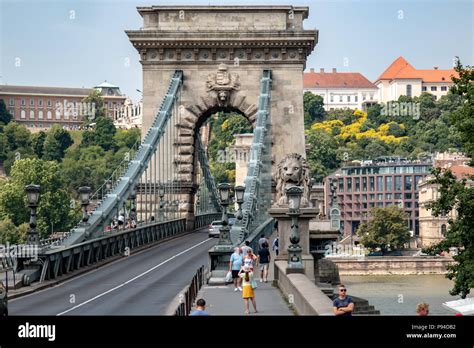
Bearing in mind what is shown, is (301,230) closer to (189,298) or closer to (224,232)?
(224,232)

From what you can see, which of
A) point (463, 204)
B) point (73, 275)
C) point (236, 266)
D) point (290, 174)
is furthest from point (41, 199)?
point (236, 266)

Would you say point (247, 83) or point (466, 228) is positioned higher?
point (247, 83)

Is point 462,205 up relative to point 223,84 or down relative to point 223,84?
down

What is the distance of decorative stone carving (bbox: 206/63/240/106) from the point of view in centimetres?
7050

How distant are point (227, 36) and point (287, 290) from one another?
38.9 meters

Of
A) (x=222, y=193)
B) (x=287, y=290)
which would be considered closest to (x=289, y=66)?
(x=222, y=193)

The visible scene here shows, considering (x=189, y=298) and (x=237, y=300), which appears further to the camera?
(x=237, y=300)

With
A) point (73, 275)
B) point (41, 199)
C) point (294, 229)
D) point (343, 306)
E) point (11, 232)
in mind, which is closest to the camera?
point (343, 306)

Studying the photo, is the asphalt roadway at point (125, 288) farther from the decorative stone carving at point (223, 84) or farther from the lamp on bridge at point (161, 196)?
the decorative stone carving at point (223, 84)

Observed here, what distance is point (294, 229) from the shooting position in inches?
1383

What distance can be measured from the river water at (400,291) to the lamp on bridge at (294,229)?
8810 cm

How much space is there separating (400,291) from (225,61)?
9400 cm
